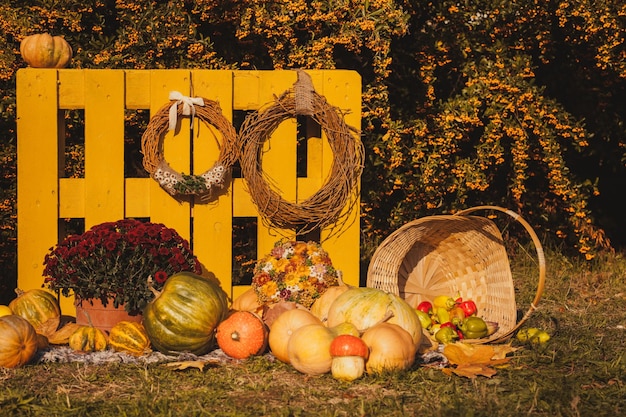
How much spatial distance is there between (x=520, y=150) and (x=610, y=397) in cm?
287

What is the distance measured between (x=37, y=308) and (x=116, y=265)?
2.07 ft

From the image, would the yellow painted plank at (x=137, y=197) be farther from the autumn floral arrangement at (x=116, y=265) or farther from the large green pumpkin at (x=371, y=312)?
the large green pumpkin at (x=371, y=312)

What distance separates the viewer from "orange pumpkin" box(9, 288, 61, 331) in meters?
5.09

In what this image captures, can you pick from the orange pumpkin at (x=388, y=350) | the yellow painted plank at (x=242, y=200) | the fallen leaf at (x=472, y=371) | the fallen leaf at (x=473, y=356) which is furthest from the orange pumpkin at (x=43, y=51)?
the fallen leaf at (x=472, y=371)

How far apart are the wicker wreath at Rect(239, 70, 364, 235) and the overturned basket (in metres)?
0.47

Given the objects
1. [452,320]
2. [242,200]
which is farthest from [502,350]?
[242,200]

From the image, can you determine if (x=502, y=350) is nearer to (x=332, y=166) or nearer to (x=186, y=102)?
(x=332, y=166)

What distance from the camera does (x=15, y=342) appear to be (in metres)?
4.34

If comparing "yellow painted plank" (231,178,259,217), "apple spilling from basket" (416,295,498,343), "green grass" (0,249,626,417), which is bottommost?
"green grass" (0,249,626,417)

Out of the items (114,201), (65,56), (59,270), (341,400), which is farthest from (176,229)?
(341,400)

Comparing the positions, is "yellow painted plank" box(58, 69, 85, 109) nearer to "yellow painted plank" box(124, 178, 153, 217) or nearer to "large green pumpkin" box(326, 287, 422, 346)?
"yellow painted plank" box(124, 178, 153, 217)

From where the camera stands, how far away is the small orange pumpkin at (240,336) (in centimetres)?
462

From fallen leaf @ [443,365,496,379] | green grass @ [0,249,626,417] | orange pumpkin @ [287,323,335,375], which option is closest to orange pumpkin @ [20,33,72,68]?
green grass @ [0,249,626,417]

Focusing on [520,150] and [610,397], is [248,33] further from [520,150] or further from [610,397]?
[610,397]
